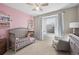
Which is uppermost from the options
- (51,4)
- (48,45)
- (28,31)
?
(51,4)

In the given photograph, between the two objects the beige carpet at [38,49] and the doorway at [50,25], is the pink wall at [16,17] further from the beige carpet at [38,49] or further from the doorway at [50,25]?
the beige carpet at [38,49]

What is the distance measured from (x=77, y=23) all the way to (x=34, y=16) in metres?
0.81

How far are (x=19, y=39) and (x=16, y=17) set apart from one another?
0.42 m

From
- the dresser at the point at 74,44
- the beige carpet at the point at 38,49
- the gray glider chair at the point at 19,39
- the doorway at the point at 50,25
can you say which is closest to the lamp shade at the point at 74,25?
the dresser at the point at 74,44

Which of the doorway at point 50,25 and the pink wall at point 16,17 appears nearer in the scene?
the pink wall at point 16,17

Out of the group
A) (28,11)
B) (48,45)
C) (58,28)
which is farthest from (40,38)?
(28,11)

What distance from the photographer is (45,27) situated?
2.04m

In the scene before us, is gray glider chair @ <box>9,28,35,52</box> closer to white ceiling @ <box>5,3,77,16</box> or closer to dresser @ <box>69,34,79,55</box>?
white ceiling @ <box>5,3,77,16</box>

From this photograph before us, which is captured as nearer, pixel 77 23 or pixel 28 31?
pixel 77 23

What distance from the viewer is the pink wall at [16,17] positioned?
1891 millimetres

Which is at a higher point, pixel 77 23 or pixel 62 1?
pixel 62 1

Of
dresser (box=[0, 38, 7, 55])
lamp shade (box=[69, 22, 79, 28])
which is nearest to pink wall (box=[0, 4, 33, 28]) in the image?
dresser (box=[0, 38, 7, 55])

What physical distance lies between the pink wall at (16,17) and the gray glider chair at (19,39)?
0.10 meters

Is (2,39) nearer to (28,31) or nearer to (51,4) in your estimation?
(28,31)
